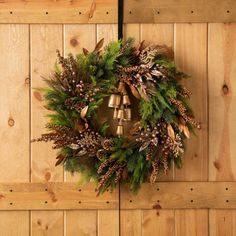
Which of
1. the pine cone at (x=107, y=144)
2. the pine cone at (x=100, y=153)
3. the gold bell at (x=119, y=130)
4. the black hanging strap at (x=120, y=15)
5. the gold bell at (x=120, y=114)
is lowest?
the pine cone at (x=100, y=153)

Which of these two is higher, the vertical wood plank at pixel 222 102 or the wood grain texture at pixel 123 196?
the vertical wood plank at pixel 222 102

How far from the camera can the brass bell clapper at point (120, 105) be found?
1750mm

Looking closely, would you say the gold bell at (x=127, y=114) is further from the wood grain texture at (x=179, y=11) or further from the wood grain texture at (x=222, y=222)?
the wood grain texture at (x=222, y=222)

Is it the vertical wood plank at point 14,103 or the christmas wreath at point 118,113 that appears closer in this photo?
the christmas wreath at point 118,113

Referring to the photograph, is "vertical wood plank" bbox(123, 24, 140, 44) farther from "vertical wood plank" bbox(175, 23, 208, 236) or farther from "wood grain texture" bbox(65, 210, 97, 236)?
"wood grain texture" bbox(65, 210, 97, 236)

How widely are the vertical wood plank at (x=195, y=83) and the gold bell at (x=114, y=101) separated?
0.96 feet

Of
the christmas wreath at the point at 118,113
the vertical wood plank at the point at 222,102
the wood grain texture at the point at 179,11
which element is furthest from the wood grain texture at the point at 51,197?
the wood grain texture at the point at 179,11

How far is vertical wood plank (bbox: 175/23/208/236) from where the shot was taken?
186 centimetres

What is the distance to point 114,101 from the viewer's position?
5.73 ft

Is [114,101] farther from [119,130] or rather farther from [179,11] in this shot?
[179,11]

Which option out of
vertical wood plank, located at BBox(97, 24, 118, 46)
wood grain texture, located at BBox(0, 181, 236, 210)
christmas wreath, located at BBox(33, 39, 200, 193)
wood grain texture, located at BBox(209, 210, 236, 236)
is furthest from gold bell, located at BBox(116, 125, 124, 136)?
wood grain texture, located at BBox(209, 210, 236, 236)

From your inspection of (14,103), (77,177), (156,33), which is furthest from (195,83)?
(14,103)

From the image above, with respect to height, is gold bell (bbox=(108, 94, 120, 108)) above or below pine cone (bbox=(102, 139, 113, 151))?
above

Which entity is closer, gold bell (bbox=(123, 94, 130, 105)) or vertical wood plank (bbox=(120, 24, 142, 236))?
gold bell (bbox=(123, 94, 130, 105))
